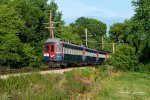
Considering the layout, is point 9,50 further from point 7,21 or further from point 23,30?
point 23,30

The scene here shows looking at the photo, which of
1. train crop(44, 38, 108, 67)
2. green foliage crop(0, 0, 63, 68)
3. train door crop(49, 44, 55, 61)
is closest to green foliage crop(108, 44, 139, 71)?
train crop(44, 38, 108, 67)

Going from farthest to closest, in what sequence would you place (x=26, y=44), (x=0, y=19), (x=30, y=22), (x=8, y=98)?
1. (x=30, y=22)
2. (x=26, y=44)
3. (x=0, y=19)
4. (x=8, y=98)

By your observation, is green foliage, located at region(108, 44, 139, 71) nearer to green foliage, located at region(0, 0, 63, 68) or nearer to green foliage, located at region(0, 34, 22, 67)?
green foliage, located at region(0, 0, 63, 68)

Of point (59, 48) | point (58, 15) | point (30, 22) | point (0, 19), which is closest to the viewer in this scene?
point (59, 48)

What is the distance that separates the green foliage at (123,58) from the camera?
64.1 metres

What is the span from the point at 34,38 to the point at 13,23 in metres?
11.1

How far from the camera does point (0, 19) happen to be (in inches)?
1993

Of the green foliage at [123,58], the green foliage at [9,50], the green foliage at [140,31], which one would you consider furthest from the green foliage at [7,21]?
the green foliage at [140,31]

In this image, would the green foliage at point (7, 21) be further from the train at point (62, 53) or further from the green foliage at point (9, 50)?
the train at point (62, 53)

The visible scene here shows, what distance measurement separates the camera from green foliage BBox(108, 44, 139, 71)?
210ft

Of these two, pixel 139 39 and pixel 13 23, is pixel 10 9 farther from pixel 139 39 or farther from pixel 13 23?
pixel 139 39

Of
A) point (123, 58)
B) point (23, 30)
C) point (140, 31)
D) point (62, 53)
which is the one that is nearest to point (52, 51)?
point (62, 53)

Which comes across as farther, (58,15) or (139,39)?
A: (58,15)

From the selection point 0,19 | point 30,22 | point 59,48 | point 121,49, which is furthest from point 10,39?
point 121,49
